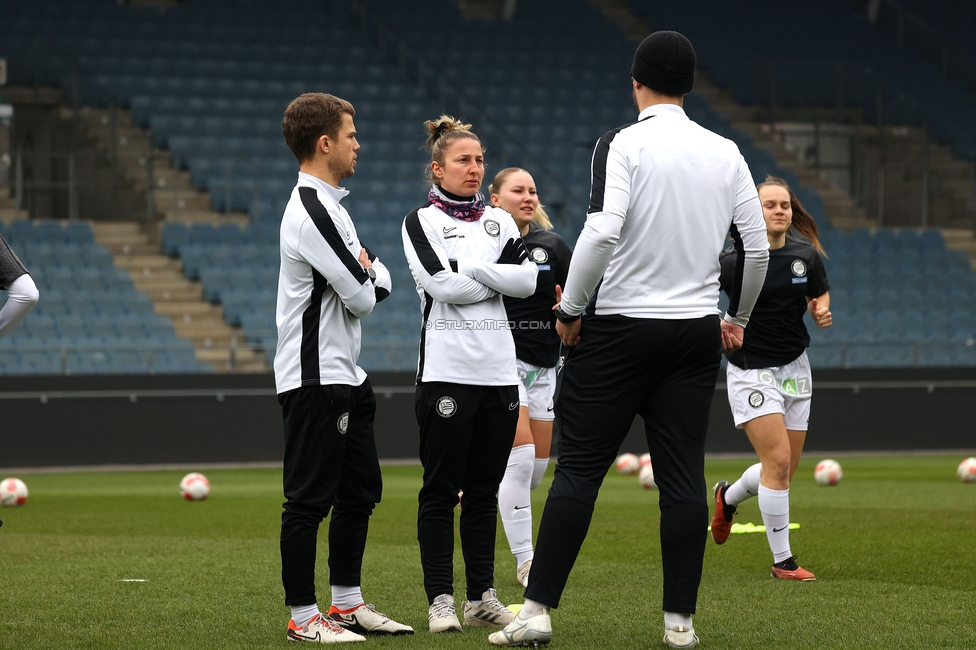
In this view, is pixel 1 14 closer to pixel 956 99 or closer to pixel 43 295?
pixel 43 295

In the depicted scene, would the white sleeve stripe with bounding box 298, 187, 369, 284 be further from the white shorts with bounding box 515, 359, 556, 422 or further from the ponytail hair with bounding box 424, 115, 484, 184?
the white shorts with bounding box 515, 359, 556, 422

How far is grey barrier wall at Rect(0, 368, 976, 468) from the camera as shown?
15406 mm

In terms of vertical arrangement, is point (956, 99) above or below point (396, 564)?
above

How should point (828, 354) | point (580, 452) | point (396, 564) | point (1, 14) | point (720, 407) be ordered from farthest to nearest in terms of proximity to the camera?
point (1, 14) < point (828, 354) < point (720, 407) < point (396, 564) < point (580, 452)

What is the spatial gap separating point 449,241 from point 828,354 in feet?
46.4

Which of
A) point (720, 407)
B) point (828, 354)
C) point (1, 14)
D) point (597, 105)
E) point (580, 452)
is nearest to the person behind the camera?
point (580, 452)

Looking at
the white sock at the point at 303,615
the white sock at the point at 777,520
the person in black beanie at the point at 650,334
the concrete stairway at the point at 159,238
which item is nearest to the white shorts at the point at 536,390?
the white sock at the point at 777,520

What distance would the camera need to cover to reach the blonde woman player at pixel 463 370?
5.12m

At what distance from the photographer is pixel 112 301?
1812cm

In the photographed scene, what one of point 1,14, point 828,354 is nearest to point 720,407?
point 828,354

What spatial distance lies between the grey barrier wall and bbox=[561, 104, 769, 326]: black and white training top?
11908mm

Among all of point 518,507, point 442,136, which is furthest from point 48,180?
point 442,136

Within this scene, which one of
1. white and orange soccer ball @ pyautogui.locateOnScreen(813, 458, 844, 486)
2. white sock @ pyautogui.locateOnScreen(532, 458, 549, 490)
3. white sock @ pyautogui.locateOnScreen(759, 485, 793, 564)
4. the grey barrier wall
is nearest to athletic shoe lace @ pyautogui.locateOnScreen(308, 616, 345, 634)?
white sock @ pyautogui.locateOnScreen(532, 458, 549, 490)

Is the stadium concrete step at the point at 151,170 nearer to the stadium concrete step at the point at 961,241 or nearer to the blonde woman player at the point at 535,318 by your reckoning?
the stadium concrete step at the point at 961,241
